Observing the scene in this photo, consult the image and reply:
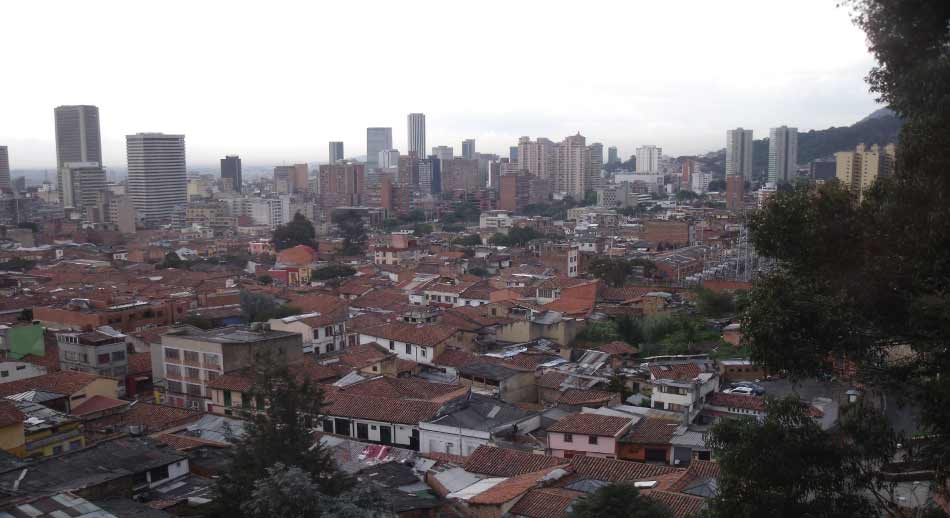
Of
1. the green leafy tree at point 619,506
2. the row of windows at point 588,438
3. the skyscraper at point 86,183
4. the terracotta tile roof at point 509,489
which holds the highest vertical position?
the skyscraper at point 86,183

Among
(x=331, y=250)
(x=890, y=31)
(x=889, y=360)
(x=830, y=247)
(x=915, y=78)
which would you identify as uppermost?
(x=890, y=31)

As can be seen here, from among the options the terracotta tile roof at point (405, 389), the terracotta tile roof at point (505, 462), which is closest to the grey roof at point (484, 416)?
the terracotta tile roof at point (405, 389)

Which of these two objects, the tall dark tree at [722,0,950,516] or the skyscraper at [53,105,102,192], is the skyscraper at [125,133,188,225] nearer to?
the skyscraper at [53,105,102,192]

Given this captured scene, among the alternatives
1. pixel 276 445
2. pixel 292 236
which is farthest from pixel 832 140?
pixel 276 445

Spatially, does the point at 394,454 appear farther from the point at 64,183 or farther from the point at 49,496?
the point at 64,183

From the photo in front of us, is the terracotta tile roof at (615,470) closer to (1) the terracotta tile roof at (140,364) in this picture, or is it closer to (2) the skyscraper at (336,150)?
(1) the terracotta tile roof at (140,364)

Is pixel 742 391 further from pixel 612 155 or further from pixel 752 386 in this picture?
pixel 612 155

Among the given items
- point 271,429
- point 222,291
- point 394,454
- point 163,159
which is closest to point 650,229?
point 222,291
